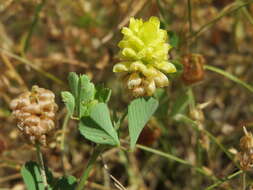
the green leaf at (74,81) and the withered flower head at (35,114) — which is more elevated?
the green leaf at (74,81)

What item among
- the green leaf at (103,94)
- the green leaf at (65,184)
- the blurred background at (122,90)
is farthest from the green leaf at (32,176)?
the blurred background at (122,90)

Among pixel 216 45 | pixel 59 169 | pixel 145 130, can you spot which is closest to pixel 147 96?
pixel 145 130

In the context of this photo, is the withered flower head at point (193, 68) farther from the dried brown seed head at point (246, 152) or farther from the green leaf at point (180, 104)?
the dried brown seed head at point (246, 152)

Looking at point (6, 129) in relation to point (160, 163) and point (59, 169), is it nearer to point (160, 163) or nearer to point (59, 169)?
point (59, 169)

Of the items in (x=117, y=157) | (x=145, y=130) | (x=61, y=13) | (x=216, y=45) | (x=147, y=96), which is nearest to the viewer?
(x=147, y=96)

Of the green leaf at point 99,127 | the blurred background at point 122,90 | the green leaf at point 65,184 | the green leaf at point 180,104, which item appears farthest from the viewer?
the blurred background at point 122,90

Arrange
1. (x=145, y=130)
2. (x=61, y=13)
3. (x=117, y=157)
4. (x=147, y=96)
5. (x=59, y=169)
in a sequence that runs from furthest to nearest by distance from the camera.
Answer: (x=61, y=13)
(x=117, y=157)
(x=59, y=169)
(x=145, y=130)
(x=147, y=96)

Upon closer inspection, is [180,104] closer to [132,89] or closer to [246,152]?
[246,152]
